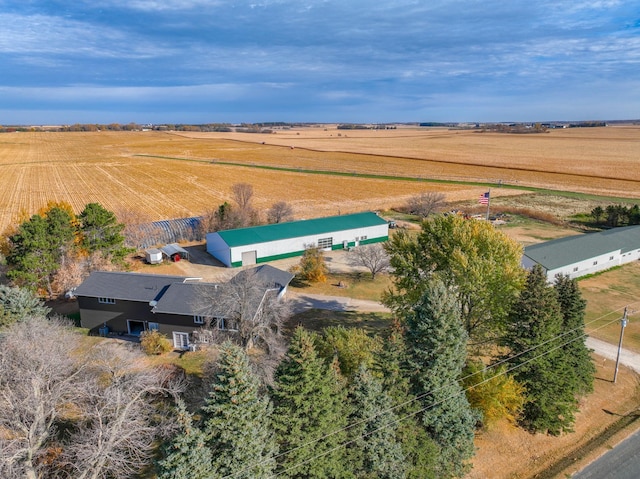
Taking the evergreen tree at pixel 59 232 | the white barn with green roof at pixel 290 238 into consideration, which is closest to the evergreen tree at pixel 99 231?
the evergreen tree at pixel 59 232

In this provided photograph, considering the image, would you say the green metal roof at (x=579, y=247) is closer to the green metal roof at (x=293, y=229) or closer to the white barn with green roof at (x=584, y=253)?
the white barn with green roof at (x=584, y=253)

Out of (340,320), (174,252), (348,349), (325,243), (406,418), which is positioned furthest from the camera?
(325,243)

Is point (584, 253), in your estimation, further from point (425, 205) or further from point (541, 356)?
point (425, 205)

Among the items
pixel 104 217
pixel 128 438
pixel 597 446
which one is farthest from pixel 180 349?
pixel 597 446

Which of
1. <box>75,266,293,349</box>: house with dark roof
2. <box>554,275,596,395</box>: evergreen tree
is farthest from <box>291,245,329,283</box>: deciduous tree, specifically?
<box>554,275,596,395</box>: evergreen tree

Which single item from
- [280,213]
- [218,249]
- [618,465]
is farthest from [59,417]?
[280,213]
